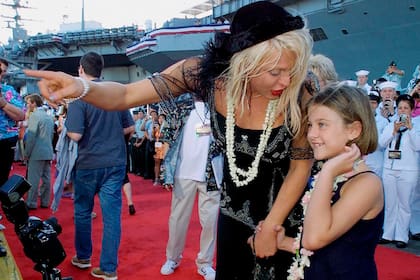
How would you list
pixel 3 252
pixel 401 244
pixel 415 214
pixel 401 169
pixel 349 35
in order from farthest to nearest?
pixel 349 35 → pixel 415 214 → pixel 401 169 → pixel 401 244 → pixel 3 252

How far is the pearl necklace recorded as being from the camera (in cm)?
200

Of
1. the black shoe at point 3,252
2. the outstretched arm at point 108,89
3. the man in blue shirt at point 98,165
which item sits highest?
the outstretched arm at point 108,89

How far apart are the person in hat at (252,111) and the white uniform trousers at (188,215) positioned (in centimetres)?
204

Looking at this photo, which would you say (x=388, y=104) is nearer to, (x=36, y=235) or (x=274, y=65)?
(x=274, y=65)

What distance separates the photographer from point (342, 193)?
6.01 feet

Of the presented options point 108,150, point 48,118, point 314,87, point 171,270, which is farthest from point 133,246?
point 314,87

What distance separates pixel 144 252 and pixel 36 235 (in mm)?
2860

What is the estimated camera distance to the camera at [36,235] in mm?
2252

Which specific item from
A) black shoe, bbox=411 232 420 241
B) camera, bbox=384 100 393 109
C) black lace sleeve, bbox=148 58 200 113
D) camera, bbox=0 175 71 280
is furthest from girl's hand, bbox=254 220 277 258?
camera, bbox=384 100 393 109

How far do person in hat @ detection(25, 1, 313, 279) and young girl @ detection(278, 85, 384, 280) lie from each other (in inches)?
5.6

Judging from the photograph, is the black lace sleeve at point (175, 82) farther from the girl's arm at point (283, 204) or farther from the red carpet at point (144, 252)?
the red carpet at point (144, 252)

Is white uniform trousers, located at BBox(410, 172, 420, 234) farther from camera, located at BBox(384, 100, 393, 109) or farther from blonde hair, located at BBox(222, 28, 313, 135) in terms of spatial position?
blonde hair, located at BBox(222, 28, 313, 135)

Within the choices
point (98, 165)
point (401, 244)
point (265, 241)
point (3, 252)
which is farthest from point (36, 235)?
point (401, 244)

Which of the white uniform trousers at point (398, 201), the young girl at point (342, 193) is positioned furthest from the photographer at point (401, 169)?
the young girl at point (342, 193)
